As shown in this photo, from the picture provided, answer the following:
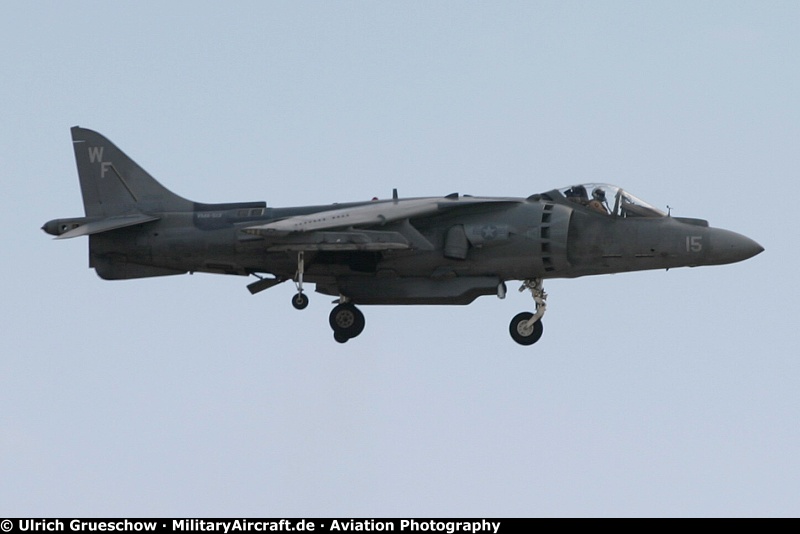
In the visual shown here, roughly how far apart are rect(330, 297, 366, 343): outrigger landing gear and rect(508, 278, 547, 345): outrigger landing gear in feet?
9.00

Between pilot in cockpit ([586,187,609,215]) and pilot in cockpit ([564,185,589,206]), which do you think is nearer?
pilot in cockpit ([586,187,609,215])

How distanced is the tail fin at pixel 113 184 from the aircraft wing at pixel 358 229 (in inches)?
106

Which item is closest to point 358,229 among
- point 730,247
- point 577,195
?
point 577,195

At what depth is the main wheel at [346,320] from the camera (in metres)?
32.3

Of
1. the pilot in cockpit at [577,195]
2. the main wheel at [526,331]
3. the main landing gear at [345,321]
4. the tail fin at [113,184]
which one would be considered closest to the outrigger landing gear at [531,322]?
the main wheel at [526,331]

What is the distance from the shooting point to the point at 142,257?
32219 mm

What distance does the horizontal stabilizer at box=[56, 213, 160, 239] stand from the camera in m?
31.7

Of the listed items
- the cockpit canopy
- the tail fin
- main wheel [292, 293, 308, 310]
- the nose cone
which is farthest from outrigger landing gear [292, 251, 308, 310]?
the nose cone

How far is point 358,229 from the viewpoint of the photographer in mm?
30750

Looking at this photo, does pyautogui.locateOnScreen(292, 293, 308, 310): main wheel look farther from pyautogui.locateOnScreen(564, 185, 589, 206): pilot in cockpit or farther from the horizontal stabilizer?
pyautogui.locateOnScreen(564, 185, 589, 206): pilot in cockpit

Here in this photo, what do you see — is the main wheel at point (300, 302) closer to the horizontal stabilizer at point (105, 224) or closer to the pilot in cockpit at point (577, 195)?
the horizontal stabilizer at point (105, 224)

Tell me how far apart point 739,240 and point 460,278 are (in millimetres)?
4823

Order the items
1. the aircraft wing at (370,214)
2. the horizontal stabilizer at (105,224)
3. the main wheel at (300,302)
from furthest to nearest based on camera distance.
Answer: the horizontal stabilizer at (105,224) < the main wheel at (300,302) < the aircraft wing at (370,214)

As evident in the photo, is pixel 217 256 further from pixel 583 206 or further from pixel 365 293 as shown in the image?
pixel 583 206
